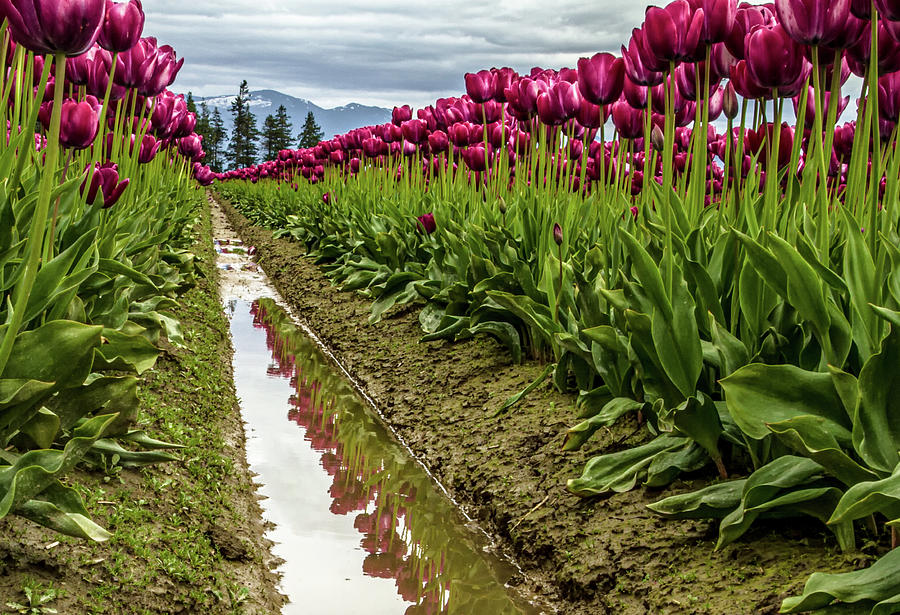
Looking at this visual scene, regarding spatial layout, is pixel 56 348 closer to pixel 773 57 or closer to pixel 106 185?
pixel 106 185

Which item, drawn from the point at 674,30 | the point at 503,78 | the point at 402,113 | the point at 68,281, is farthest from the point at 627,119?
the point at 402,113

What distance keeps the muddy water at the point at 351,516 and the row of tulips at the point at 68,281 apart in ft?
2.21

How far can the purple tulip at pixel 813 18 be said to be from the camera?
221cm

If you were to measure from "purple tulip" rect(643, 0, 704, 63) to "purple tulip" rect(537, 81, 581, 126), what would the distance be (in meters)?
1.55

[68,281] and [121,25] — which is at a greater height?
[121,25]

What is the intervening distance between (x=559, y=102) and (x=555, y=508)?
87.2 inches

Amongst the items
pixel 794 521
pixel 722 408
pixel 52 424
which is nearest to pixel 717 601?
A: pixel 794 521

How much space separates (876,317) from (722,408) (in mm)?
639

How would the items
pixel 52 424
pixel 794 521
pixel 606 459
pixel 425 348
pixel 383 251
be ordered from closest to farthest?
pixel 52 424 < pixel 794 521 < pixel 606 459 < pixel 425 348 < pixel 383 251

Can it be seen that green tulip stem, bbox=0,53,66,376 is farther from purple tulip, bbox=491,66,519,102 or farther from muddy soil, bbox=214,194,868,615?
purple tulip, bbox=491,66,519,102

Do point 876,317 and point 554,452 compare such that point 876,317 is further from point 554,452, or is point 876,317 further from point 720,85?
point 720,85

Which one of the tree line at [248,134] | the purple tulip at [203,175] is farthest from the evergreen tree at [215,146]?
the purple tulip at [203,175]

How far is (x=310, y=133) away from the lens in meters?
76.7

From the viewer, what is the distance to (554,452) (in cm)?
342
